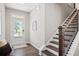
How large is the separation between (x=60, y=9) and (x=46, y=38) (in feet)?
1.51

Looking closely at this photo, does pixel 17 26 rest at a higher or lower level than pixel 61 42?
higher

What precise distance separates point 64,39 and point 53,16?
0.36m

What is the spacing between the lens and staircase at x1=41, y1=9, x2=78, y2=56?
124cm

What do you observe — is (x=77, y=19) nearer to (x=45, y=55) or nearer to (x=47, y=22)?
(x=47, y=22)

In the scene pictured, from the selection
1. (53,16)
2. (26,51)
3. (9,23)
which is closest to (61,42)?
(53,16)

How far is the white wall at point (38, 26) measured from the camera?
127cm

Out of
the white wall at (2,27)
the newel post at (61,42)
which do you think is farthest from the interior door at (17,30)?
the newel post at (61,42)

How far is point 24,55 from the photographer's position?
4.14 feet

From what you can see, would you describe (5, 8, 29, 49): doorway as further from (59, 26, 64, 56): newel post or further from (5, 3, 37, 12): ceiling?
(59, 26, 64, 56): newel post

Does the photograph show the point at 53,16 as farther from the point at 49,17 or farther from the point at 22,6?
the point at 22,6

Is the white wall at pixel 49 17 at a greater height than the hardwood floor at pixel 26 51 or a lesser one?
greater

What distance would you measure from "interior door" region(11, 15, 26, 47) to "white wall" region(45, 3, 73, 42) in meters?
0.35

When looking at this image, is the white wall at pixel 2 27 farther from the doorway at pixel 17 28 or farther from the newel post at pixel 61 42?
the newel post at pixel 61 42

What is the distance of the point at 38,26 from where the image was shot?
1307 mm
